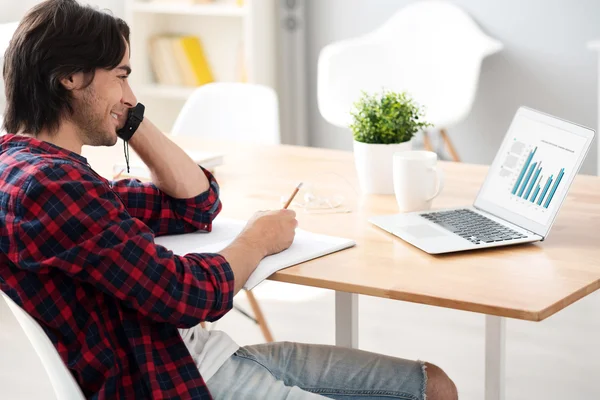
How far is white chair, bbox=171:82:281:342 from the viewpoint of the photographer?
3.17m

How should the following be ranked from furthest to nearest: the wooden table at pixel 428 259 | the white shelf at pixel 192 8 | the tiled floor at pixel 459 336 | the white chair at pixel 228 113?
1. the white shelf at pixel 192 8
2. the white chair at pixel 228 113
3. the tiled floor at pixel 459 336
4. the wooden table at pixel 428 259

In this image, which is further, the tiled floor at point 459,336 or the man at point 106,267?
the tiled floor at point 459,336

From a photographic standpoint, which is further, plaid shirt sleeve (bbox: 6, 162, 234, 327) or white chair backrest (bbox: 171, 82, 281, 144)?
white chair backrest (bbox: 171, 82, 281, 144)

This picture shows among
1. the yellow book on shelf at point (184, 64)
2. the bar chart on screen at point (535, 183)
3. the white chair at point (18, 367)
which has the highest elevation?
the bar chart on screen at point (535, 183)

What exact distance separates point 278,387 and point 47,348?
15.6 inches

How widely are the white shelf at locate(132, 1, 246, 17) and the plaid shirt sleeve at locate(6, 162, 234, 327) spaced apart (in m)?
3.25

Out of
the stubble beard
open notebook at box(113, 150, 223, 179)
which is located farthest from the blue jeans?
open notebook at box(113, 150, 223, 179)

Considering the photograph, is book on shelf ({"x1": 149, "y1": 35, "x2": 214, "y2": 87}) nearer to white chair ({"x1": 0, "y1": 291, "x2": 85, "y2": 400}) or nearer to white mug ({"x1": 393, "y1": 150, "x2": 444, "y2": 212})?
white chair ({"x1": 0, "y1": 291, "x2": 85, "y2": 400})

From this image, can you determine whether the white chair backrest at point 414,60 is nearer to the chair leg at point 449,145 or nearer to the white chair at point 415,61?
the white chair at point 415,61

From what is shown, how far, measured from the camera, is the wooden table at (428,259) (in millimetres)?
1544

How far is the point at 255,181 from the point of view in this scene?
91.3 inches

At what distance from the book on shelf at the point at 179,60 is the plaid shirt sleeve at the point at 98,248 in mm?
3413

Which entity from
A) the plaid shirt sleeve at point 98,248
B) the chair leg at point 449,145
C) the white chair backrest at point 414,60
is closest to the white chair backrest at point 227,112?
the white chair backrest at point 414,60

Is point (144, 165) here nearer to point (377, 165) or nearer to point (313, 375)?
point (377, 165)
